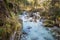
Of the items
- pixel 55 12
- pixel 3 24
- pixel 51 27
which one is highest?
pixel 3 24

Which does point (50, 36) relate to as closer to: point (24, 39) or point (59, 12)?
point (24, 39)

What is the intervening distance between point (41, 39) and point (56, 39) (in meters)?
1.29

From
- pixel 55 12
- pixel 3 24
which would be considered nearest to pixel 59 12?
pixel 55 12

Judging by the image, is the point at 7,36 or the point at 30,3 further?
the point at 30,3

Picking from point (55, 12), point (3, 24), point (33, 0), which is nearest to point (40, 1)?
point (33, 0)

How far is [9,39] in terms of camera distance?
7.21 m

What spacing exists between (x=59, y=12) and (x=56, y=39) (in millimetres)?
7049

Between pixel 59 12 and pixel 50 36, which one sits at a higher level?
pixel 59 12

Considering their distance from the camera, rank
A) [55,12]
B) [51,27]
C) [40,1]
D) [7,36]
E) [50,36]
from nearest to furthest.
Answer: [7,36], [50,36], [51,27], [55,12], [40,1]

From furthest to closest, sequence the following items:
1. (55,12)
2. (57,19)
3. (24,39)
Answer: (55,12)
(57,19)
(24,39)

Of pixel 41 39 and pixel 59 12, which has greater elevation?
pixel 59 12

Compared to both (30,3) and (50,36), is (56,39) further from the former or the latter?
(30,3)

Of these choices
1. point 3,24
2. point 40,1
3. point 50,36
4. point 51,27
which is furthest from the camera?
point 40,1

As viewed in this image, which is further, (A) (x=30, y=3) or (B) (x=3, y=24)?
(A) (x=30, y=3)
